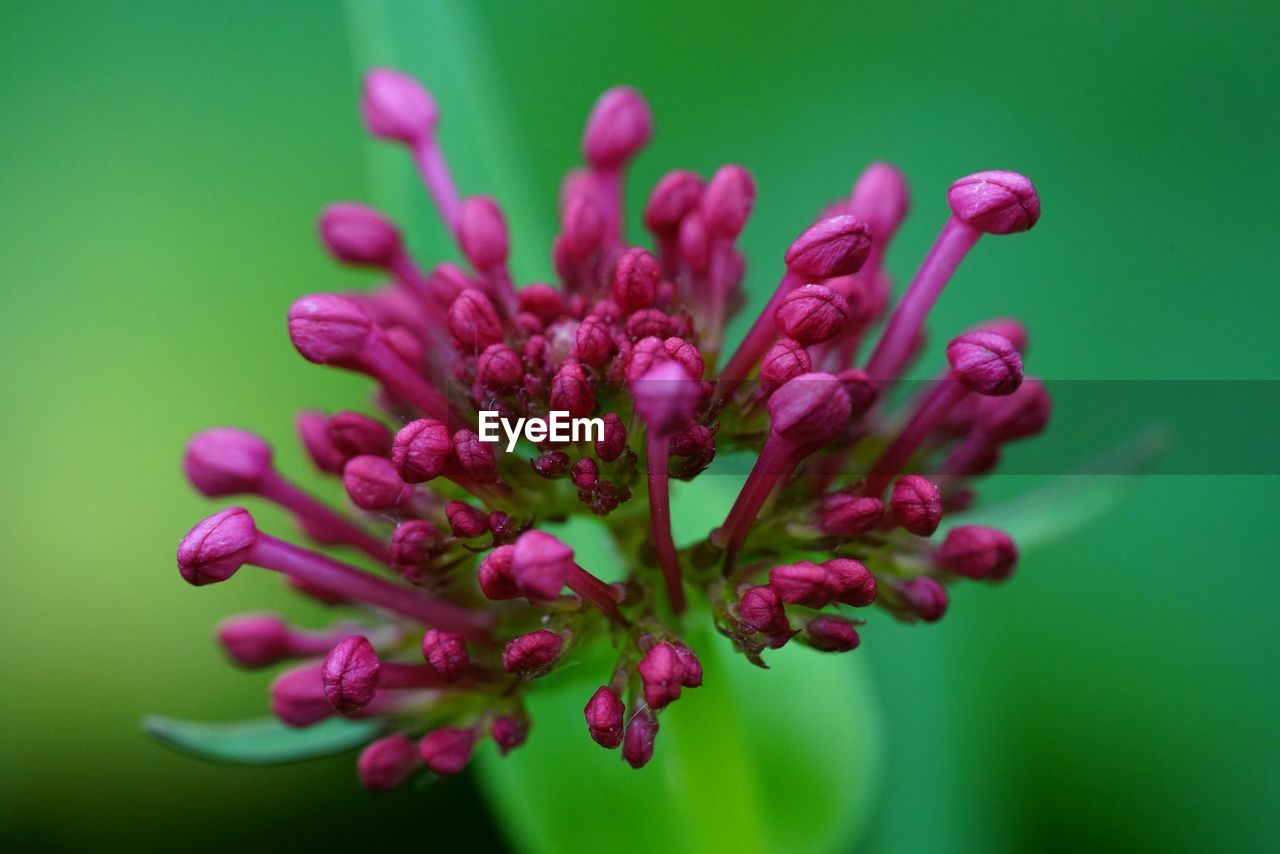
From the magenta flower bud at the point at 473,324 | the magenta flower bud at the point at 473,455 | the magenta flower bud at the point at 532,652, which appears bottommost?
the magenta flower bud at the point at 532,652

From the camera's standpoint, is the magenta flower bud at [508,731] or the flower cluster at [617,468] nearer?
the flower cluster at [617,468]

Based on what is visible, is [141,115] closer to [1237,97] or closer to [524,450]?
[524,450]

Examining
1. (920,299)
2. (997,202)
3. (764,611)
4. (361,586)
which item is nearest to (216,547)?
(361,586)

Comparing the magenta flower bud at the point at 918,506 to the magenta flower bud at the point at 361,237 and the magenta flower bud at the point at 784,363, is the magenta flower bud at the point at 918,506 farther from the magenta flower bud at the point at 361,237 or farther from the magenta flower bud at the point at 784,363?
the magenta flower bud at the point at 361,237

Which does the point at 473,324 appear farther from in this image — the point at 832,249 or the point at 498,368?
the point at 832,249

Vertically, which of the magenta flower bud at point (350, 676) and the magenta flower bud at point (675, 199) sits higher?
the magenta flower bud at point (675, 199)

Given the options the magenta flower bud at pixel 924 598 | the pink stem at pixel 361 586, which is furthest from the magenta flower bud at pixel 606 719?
the magenta flower bud at pixel 924 598

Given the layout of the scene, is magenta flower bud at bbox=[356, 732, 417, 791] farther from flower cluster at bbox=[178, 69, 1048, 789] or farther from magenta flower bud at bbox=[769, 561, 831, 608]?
magenta flower bud at bbox=[769, 561, 831, 608]
